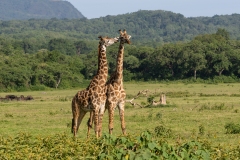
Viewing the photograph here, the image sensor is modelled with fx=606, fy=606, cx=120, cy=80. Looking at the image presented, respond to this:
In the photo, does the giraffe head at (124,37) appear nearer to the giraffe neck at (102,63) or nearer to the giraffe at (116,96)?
the giraffe at (116,96)

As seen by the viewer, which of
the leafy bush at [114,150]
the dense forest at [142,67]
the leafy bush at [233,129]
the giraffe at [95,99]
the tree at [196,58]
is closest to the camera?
the leafy bush at [114,150]

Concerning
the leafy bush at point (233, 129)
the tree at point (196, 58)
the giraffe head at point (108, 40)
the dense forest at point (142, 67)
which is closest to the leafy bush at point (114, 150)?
the giraffe head at point (108, 40)

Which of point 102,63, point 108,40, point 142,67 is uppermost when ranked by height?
point 108,40

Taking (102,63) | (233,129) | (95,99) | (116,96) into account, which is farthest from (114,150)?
(233,129)

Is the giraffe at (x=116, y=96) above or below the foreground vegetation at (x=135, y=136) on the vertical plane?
above

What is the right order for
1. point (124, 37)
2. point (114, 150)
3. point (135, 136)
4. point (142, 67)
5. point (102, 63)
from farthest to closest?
point (142, 67), point (102, 63), point (124, 37), point (135, 136), point (114, 150)

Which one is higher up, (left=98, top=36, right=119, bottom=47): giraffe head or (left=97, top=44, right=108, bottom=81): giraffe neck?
(left=98, top=36, right=119, bottom=47): giraffe head

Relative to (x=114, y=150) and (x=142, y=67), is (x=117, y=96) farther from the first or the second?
(x=142, y=67)

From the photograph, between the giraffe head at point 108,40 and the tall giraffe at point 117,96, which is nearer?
the tall giraffe at point 117,96

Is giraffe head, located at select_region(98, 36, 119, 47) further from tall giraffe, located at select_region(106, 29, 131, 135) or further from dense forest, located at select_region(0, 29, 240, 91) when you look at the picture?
dense forest, located at select_region(0, 29, 240, 91)

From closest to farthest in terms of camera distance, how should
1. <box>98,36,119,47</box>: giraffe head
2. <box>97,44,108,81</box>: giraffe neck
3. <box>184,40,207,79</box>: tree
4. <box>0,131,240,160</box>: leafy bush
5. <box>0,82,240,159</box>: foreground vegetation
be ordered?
<box>0,131,240,160</box>: leafy bush, <box>0,82,240,159</box>: foreground vegetation, <box>98,36,119,47</box>: giraffe head, <box>97,44,108,81</box>: giraffe neck, <box>184,40,207,79</box>: tree

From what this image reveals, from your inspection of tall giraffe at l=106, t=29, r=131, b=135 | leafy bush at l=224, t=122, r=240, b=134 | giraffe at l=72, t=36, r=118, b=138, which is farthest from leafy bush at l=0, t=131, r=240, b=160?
leafy bush at l=224, t=122, r=240, b=134

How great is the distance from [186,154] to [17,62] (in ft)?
159

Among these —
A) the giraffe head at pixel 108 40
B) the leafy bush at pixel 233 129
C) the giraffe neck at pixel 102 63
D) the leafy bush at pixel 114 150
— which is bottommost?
the leafy bush at pixel 233 129
